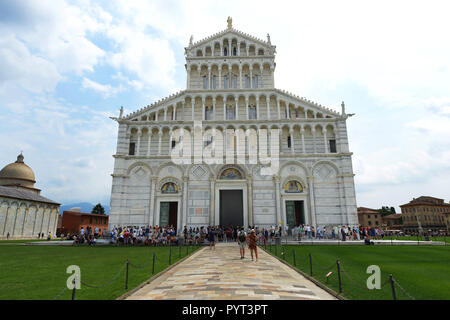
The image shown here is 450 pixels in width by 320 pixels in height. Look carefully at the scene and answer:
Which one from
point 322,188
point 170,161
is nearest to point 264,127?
point 322,188

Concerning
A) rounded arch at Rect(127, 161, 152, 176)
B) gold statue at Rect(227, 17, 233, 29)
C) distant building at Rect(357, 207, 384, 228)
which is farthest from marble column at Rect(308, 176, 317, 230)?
distant building at Rect(357, 207, 384, 228)

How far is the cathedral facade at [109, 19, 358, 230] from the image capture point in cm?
2733

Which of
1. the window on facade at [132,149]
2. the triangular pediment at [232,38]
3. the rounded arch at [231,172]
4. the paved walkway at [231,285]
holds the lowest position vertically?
the paved walkway at [231,285]

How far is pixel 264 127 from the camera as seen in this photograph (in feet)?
96.2

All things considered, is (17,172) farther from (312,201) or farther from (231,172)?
(312,201)

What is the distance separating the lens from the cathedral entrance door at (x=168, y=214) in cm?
2784

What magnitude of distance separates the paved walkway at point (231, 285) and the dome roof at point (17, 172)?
59504mm

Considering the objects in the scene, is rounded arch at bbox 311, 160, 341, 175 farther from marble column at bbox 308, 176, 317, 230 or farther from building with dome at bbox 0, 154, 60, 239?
building with dome at bbox 0, 154, 60, 239

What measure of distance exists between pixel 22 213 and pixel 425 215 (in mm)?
97361

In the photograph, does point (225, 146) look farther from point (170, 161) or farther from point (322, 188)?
point (322, 188)

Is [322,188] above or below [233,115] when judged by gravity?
below

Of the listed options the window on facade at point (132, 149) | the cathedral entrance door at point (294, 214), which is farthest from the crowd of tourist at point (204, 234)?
the window on facade at point (132, 149)

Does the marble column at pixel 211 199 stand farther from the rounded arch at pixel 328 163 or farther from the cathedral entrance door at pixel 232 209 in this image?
the rounded arch at pixel 328 163
